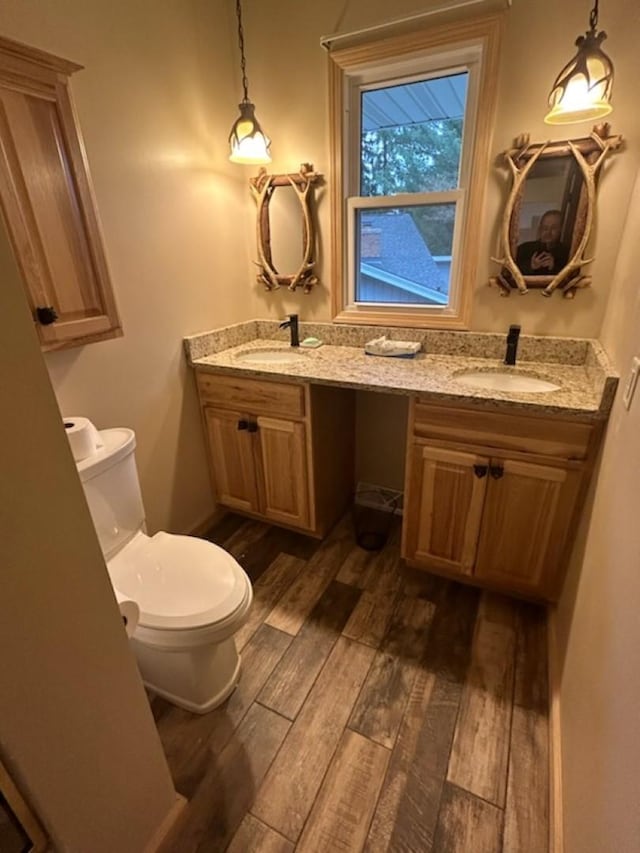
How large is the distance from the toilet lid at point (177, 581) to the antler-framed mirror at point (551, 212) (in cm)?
161

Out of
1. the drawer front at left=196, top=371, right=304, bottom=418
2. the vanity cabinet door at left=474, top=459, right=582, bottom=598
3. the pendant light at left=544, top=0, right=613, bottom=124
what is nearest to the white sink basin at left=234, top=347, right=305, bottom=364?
the drawer front at left=196, top=371, right=304, bottom=418

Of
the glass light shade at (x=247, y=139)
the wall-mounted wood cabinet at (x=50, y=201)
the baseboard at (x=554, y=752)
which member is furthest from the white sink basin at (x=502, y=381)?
the wall-mounted wood cabinet at (x=50, y=201)

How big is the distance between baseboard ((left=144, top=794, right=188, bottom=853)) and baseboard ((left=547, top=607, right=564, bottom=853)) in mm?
940

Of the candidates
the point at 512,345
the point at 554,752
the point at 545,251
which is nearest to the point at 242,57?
the point at 545,251

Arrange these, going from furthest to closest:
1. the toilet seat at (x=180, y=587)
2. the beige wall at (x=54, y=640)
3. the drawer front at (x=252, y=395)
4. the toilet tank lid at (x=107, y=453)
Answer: the drawer front at (x=252, y=395)
the toilet tank lid at (x=107, y=453)
the toilet seat at (x=180, y=587)
the beige wall at (x=54, y=640)

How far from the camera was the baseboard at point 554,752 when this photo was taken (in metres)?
1.02

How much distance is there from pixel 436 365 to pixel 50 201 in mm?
1501

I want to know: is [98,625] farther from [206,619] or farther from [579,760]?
[579,760]

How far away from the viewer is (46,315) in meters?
1.23

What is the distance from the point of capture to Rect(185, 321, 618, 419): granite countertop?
54.7 inches

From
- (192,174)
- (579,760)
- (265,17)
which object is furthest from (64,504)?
(265,17)

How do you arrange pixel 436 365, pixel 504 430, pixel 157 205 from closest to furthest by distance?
pixel 504 430 → pixel 157 205 → pixel 436 365

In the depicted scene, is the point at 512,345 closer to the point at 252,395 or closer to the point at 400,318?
the point at 400,318

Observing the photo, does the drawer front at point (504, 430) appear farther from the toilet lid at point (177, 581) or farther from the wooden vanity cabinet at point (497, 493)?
the toilet lid at point (177, 581)
